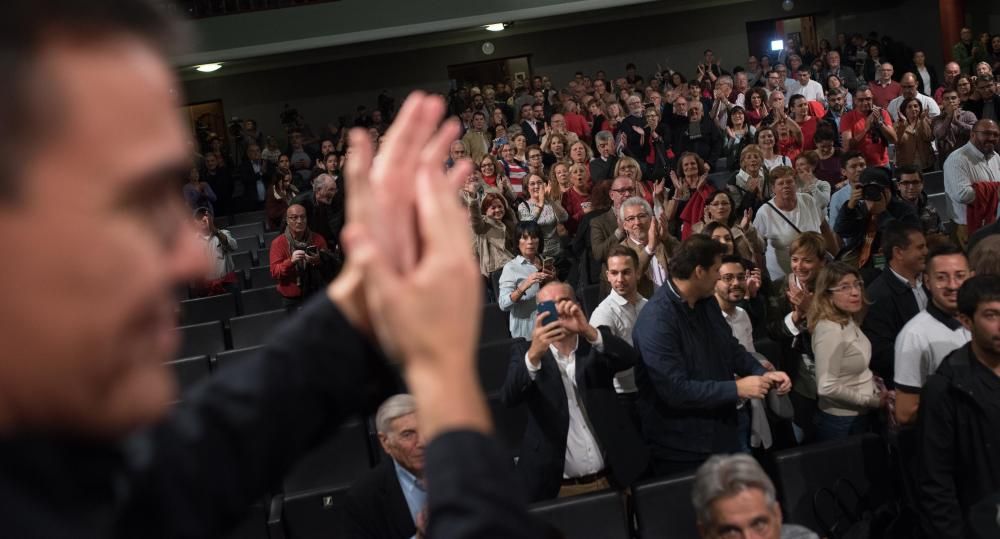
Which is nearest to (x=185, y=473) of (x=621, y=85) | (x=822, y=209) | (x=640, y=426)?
(x=640, y=426)

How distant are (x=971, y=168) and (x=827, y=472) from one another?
11.8 feet

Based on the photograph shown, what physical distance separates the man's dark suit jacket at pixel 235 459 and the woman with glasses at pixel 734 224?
512 centimetres

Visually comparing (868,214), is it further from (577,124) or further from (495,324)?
(577,124)

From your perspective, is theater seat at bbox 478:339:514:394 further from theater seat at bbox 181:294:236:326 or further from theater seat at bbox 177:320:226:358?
theater seat at bbox 181:294:236:326

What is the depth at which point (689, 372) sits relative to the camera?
3939mm

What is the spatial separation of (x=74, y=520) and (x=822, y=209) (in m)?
6.51

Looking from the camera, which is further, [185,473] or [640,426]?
[640,426]

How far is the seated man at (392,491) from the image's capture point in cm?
Result: 325

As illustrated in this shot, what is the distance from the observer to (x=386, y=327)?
1.95 ft

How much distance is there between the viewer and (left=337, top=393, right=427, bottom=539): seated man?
128 inches

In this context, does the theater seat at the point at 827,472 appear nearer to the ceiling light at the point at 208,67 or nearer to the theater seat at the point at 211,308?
the theater seat at the point at 211,308

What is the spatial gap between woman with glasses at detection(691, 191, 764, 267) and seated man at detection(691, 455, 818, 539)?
2956mm

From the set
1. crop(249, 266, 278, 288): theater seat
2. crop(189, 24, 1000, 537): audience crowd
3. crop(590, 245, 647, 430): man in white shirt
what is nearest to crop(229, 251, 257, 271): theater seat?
crop(189, 24, 1000, 537): audience crowd

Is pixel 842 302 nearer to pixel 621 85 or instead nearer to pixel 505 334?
pixel 505 334
